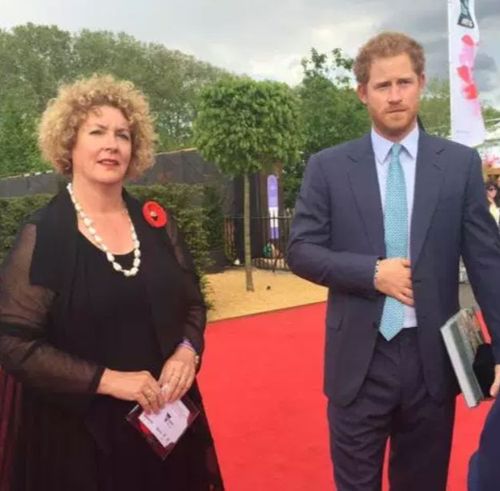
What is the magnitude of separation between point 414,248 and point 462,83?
285 inches

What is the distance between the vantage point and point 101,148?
7.04ft

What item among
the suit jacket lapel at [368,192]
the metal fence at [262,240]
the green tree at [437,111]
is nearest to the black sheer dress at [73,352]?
the suit jacket lapel at [368,192]

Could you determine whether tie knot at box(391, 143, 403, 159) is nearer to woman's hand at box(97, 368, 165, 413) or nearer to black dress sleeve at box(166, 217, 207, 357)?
black dress sleeve at box(166, 217, 207, 357)

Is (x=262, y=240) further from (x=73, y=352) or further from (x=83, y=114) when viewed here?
(x=73, y=352)

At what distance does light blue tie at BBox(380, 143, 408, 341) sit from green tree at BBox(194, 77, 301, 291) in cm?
706

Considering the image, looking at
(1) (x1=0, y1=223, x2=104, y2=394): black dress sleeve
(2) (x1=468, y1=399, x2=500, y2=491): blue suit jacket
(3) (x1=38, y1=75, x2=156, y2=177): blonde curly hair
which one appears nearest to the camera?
(2) (x1=468, y1=399, x2=500, y2=491): blue suit jacket

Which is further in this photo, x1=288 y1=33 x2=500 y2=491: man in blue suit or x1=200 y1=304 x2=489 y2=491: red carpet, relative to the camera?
x1=200 y1=304 x2=489 y2=491: red carpet

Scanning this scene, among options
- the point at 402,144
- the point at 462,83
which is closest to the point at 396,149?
the point at 402,144

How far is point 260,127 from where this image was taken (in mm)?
9234

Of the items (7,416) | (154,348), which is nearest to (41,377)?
(7,416)

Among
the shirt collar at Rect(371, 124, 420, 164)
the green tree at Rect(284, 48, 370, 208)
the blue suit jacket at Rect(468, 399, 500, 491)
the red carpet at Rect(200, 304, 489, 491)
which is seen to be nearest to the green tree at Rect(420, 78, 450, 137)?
the green tree at Rect(284, 48, 370, 208)

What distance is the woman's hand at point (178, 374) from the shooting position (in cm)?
A: 214

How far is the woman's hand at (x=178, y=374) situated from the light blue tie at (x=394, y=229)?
66 cm

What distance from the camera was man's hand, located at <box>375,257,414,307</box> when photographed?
2062 mm
